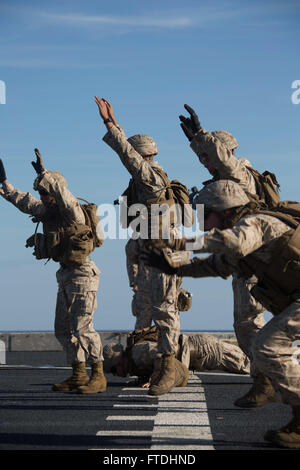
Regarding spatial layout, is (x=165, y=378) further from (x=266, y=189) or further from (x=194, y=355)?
(x=266, y=189)

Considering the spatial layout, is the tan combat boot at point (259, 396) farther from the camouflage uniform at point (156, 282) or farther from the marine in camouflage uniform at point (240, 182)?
the camouflage uniform at point (156, 282)

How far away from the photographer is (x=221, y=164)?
8.08m

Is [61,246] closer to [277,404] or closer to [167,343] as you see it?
[167,343]

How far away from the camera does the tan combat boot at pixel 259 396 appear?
25.0 ft

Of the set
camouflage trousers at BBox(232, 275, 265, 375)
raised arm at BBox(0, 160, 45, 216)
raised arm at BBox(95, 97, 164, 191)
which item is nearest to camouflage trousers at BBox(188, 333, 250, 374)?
camouflage trousers at BBox(232, 275, 265, 375)

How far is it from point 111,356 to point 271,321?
4.53 meters

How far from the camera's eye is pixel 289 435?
5.52 meters

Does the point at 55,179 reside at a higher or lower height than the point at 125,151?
lower

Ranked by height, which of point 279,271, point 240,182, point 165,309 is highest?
point 240,182

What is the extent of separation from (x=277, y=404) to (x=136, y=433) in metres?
2.24

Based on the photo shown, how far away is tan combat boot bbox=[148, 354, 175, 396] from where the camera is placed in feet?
27.5

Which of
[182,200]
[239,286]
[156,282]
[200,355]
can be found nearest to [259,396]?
[239,286]
